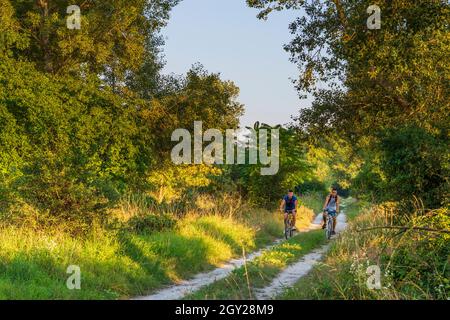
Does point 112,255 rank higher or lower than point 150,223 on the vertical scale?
lower

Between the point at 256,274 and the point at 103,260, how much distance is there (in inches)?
132

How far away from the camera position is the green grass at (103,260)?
895cm

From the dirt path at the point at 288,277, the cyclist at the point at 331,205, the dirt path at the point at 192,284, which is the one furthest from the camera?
the cyclist at the point at 331,205

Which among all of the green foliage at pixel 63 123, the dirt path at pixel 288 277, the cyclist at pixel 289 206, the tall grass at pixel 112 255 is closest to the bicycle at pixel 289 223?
the cyclist at pixel 289 206

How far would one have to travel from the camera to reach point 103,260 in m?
10.9

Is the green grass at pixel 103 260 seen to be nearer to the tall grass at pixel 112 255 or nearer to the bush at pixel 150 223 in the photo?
the tall grass at pixel 112 255

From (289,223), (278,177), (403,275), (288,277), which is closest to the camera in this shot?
(403,275)

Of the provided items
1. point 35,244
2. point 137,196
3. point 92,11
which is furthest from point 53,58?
point 35,244

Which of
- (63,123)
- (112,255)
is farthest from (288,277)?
(63,123)

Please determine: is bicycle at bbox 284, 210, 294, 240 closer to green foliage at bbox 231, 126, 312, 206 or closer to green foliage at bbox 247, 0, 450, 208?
green foliage at bbox 247, 0, 450, 208

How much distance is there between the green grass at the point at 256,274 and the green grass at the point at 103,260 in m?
1.53

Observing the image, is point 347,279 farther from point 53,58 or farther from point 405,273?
point 53,58

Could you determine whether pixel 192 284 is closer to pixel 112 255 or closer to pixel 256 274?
pixel 256 274

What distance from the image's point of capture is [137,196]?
2309cm
